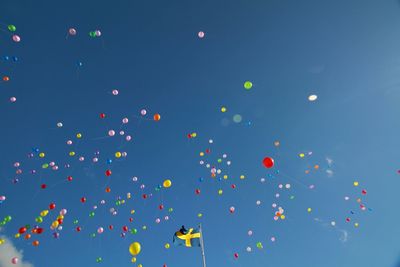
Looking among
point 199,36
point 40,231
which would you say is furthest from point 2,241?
point 199,36

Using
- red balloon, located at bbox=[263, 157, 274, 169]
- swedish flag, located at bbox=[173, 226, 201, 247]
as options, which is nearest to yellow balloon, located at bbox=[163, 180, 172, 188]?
swedish flag, located at bbox=[173, 226, 201, 247]

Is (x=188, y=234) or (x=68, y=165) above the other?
(x=68, y=165)

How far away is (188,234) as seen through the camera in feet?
42.8

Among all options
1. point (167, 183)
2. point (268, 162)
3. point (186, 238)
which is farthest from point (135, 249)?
point (268, 162)

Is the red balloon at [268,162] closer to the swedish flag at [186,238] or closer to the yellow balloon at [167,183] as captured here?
the yellow balloon at [167,183]

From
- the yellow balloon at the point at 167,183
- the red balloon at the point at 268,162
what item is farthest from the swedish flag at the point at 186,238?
the red balloon at the point at 268,162

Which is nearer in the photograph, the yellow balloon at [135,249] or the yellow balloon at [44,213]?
the yellow balloon at [135,249]

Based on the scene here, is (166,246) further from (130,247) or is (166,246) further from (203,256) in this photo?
(130,247)

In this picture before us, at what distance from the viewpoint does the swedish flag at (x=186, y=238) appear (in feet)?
41.7

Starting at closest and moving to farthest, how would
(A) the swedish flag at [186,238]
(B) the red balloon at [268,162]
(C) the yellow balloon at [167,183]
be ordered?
1. (B) the red balloon at [268,162]
2. (C) the yellow balloon at [167,183]
3. (A) the swedish flag at [186,238]

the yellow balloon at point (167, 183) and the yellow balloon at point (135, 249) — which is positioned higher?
the yellow balloon at point (167, 183)

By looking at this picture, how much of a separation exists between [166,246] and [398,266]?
2992cm

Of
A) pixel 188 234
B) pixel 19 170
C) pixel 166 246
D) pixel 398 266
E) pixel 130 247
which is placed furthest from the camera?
pixel 398 266

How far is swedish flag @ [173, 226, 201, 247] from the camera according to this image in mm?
12719
